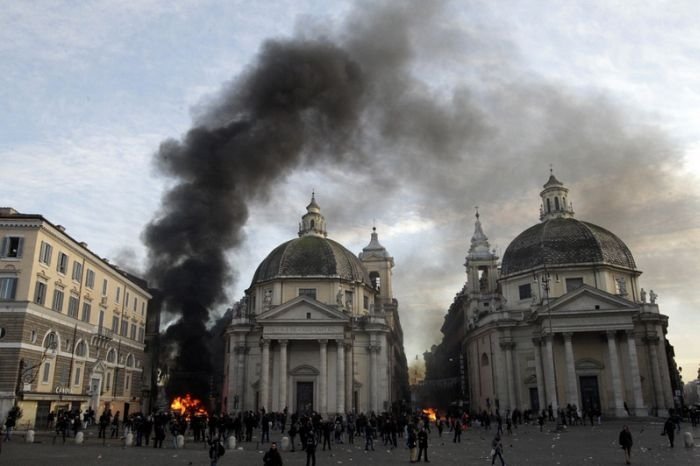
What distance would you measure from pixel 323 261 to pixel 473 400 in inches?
994

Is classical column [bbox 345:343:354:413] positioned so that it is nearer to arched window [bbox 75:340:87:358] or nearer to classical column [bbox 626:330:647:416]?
arched window [bbox 75:340:87:358]

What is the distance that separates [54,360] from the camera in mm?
38406

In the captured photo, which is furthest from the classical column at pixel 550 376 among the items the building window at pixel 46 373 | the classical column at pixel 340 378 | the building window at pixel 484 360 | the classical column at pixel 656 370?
the building window at pixel 46 373

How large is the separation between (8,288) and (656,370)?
5226 cm

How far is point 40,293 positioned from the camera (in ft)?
120

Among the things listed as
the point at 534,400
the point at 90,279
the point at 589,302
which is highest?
the point at 90,279

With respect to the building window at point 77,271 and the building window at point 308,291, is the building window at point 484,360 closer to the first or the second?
the building window at point 308,291

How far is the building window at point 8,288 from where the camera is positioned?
3478cm

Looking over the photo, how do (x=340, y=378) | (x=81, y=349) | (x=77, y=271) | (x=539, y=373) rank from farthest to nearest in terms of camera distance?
1. (x=539, y=373)
2. (x=340, y=378)
3. (x=81, y=349)
4. (x=77, y=271)

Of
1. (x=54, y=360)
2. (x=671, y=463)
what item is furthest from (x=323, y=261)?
(x=671, y=463)

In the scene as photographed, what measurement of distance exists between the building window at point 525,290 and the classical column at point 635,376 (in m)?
10.7

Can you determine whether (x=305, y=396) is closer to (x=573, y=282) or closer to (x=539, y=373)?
(x=539, y=373)

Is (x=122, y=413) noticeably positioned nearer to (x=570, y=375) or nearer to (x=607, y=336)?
(x=570, y=375)

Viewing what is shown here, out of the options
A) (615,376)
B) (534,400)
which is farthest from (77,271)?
(615,376)
